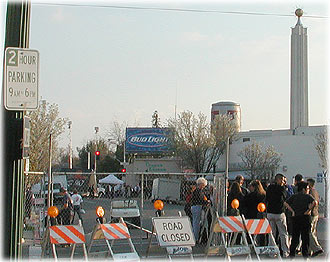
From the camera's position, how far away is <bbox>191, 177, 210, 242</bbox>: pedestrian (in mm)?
16000

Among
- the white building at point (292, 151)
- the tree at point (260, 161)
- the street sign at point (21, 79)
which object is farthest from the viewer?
the white building at point (292, 151)

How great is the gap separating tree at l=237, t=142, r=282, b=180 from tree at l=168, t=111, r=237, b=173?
8.71ft

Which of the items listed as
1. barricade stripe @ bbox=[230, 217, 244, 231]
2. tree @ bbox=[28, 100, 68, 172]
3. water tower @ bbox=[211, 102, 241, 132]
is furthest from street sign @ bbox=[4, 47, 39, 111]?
water tower @ bbox=[211, 102, 241, 132]

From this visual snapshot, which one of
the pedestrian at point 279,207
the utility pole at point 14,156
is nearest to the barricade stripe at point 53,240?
the utility pole at point 14,156

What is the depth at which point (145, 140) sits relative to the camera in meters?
72.6

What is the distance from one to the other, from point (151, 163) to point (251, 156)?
600 inches

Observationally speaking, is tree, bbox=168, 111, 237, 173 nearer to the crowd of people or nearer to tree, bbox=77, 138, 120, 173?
tree, bbox=77, 138, 120, 173

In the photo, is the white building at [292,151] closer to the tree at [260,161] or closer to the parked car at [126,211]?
the tree at [260,161]

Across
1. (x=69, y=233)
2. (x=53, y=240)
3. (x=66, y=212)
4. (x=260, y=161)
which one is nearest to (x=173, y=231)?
(x=69, y=233)

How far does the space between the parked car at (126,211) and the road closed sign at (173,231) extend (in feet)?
23.5

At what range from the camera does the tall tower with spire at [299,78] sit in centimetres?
9350

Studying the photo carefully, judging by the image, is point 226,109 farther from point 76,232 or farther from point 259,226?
point 76,232

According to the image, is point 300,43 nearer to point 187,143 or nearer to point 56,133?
point 187,143

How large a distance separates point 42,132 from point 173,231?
24.1 metres
